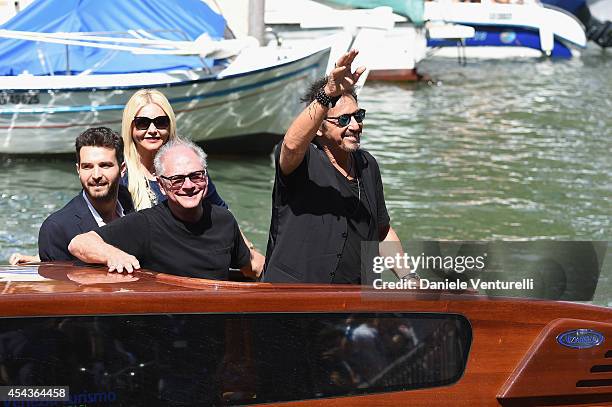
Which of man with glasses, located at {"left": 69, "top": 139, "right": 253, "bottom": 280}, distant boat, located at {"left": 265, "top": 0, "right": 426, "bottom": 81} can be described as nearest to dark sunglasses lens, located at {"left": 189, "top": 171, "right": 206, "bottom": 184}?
man with glasses, located at {"left": 69, "top": 139, "right": 253, "bottom": 280}

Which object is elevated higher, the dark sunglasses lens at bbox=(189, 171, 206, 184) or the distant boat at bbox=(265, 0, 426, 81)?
the dark sunglasses lens at bbox=(189, 171, 206, 184)

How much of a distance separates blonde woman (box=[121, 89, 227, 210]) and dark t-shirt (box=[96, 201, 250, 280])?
0.82m

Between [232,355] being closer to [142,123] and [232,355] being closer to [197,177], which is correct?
[197,177]

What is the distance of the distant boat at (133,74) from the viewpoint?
1146 cm

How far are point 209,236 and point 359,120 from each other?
27.6 inches

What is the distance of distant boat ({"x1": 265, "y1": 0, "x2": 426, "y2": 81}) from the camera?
14.2 metres

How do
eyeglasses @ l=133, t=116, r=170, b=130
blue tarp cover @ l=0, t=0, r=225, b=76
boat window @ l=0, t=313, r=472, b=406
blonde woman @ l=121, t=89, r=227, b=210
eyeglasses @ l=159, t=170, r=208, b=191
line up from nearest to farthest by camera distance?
1. boat window @ l=0, t=313, r=472, b=406
2. eyeglasses @ l=159, t=170, r=208, b=191
3. blonde woman @ l=121, t=89, r=227, b=210
4. eyeglasses @ l=133, t=116, r=170, b=130
5. blue tarp cover @ l=0, t=0, r=225, b=76

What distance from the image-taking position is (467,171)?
12.2 m

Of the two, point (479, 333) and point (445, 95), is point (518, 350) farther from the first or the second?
point (445, 95)

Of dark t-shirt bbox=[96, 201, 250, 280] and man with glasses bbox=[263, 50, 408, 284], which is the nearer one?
dark t-shirt bbox=[96, 201, 250, 280]

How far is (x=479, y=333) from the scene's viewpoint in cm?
328

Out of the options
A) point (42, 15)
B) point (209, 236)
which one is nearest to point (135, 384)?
point (209, 236)

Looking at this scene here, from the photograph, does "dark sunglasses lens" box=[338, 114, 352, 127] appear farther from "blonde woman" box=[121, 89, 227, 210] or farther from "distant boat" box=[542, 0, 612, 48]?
"distant boat" box=[542, 0, 612, 48]

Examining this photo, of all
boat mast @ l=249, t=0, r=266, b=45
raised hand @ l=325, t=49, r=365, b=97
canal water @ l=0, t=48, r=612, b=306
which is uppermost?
raised hand @ l=325, t=49, r=365, b=97
